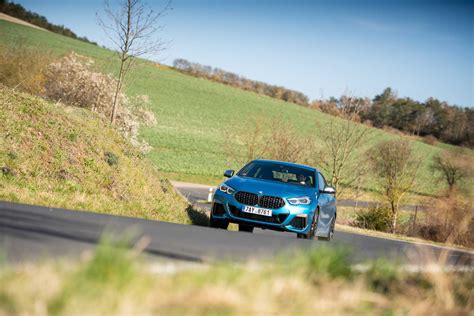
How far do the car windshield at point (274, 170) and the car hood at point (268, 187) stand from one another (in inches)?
21.2

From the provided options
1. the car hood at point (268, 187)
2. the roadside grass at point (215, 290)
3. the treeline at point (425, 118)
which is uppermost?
the treeline at point (425, 118)

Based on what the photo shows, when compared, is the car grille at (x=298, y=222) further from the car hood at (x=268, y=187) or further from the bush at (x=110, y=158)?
the bush at (x=110, y=158)

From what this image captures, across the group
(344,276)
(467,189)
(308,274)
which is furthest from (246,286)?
(467,189)

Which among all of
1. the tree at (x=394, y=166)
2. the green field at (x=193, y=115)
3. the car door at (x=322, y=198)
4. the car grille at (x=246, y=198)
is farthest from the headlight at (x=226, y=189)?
the tree at (x=394, y=166)

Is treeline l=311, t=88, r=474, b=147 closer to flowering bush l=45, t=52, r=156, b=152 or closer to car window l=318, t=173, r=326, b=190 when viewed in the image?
flowering bush l=45, t=52, r=156, b=152

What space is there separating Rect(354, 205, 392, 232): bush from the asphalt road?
33524 millimetres

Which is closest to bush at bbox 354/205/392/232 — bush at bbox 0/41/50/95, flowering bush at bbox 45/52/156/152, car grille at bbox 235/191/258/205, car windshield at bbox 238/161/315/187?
flowering bush at bbox 45/52/156/152

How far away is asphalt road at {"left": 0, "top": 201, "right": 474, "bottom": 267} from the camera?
7.05 metres

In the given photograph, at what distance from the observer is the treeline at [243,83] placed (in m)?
127

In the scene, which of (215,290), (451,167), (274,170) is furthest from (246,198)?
(451,167)

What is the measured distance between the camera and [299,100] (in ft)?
426

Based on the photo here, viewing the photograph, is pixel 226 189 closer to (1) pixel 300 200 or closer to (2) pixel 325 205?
(1) pixel 300 200

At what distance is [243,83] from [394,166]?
250 feet

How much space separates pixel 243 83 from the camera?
133250 mm
